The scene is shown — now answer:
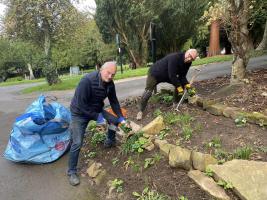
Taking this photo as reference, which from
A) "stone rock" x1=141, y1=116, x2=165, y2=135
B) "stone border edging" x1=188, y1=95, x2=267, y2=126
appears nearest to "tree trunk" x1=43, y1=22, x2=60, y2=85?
"stone border edging" x1=188, y1=95, x2=267, y2=126

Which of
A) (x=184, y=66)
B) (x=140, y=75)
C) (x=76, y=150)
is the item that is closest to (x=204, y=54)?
(x=140, y=75)

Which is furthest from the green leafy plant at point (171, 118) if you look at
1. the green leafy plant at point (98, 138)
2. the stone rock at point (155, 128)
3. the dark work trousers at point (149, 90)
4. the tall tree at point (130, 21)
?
the tall tree at point (130, 21)

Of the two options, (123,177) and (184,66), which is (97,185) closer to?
(123,177)

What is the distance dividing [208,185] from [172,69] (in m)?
2.76

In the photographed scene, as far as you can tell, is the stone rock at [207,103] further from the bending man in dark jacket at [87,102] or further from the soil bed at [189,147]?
the bending man in dark jacket at [87,102]

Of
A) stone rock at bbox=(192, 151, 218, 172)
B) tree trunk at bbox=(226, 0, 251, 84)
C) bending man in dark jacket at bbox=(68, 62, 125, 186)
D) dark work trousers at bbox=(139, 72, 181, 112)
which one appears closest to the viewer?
stone rock at bbox=(192, 151, 218, 172)

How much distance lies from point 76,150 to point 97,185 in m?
0.56

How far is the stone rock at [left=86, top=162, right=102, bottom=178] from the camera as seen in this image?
482 centimetres

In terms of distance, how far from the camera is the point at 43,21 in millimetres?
15250

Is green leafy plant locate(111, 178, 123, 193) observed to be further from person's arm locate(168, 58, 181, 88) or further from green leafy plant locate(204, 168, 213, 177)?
person's arm locate(168, 58, 181, 88)

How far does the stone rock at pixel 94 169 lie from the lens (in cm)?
482

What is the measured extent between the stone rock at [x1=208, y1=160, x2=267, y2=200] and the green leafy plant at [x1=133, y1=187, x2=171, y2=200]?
0.63 m

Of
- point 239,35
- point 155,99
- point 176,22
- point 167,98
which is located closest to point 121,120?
point 167,98

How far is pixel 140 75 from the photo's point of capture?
51.1 ft
